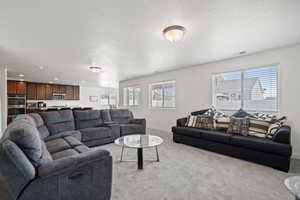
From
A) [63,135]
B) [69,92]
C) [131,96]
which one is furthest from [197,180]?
[69,92]

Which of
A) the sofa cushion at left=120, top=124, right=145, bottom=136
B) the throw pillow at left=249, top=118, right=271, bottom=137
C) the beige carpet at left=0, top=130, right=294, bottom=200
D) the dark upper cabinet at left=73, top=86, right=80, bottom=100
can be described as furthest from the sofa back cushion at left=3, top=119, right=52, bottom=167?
the dark upper cabinet at left=73, top=86, right=80, bottom=100

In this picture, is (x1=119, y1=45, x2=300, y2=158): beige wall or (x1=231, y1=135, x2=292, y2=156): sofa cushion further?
(x1=119, y1=45, x2=300, y2=158): beige wall

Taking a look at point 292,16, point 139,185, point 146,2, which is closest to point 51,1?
point 146,2

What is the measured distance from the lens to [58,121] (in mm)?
3375

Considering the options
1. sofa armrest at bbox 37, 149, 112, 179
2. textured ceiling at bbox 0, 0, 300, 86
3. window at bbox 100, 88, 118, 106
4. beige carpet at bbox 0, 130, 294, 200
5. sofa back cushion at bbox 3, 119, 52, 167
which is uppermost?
textured ceiling at bbox 0, 0, 300, 86

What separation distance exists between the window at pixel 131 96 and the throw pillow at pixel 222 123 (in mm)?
4236

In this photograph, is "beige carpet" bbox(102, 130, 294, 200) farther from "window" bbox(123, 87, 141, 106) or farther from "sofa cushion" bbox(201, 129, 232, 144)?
"window" bbox(123, 87, 141, 106)

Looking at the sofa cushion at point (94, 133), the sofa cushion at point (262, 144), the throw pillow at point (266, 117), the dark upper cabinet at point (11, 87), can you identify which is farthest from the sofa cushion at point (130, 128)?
the dark upper cabinet at point (11, 87)

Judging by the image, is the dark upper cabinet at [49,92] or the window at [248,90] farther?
the dark upper cabinet at [49,92]

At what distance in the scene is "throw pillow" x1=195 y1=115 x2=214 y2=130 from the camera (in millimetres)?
3571

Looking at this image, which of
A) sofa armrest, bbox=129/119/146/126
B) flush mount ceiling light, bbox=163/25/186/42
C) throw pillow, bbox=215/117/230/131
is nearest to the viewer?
flush mount ceiling light, bbox=163/25/186/42

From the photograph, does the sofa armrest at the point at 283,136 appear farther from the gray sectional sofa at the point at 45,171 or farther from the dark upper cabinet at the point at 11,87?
the dark upper cabinet at the point at 11,87

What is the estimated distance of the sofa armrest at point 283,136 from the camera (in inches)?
90.7

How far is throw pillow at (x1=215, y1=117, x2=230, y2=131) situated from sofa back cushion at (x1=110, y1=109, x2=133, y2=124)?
2.90m
